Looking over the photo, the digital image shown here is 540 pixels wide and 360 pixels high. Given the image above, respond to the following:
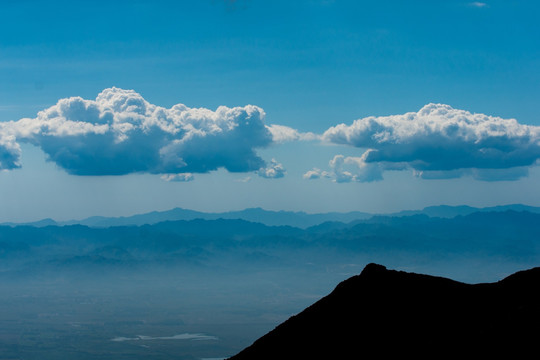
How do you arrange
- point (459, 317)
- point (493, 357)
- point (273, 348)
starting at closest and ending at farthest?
point (493, 357) < point (459, 317) < point (273, 348)

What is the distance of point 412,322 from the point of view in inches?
2576

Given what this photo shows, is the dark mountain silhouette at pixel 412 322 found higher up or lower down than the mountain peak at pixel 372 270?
lower down

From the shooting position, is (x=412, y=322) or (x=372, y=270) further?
(x=372, y=270)

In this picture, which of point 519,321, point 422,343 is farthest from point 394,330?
point 519,321

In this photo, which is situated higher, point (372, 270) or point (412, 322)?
point (372, 270)

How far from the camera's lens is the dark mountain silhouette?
56.2 metres

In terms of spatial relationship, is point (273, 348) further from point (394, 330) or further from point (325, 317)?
point (394, 330)

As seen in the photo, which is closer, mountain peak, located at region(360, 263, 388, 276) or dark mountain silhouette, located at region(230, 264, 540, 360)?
dark mountain silhouette, located at region(230, 264, 540, 360)

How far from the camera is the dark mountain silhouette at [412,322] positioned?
5622cm

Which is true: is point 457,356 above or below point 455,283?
below

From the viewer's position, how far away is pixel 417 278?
73.8 meters

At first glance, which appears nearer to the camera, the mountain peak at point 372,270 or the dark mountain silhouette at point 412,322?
the dark mountain silhouette at point 412,322

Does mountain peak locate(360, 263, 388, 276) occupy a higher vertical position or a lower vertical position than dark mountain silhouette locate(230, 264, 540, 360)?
higher

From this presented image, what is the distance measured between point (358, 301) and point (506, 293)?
1660 cm
